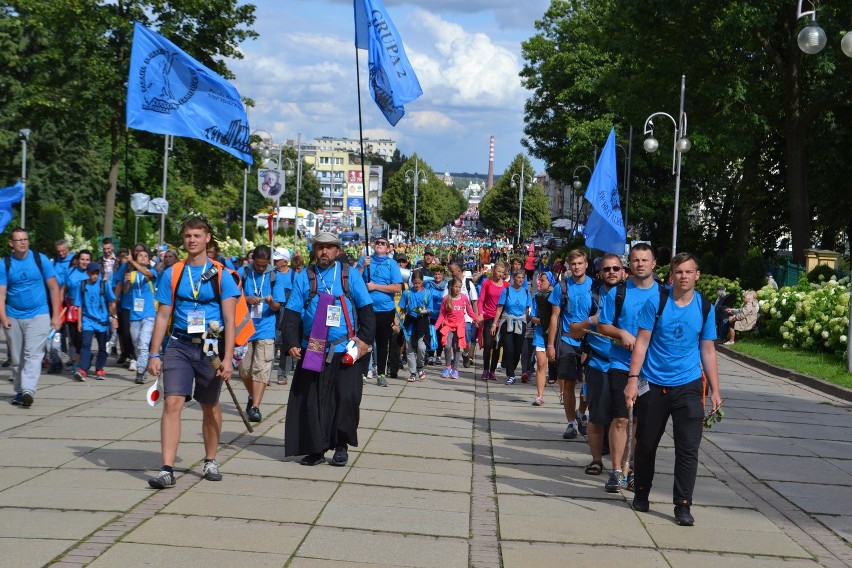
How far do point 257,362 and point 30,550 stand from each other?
210 inches

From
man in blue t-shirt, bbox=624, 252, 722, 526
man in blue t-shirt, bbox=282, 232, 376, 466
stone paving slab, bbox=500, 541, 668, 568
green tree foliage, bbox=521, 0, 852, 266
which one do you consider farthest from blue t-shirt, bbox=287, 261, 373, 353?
green tree foliage, bbox=521, 0, 852, 266

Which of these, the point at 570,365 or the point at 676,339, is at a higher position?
the point at 676,339

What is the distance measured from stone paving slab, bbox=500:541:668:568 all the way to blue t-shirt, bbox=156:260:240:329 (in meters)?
2.62

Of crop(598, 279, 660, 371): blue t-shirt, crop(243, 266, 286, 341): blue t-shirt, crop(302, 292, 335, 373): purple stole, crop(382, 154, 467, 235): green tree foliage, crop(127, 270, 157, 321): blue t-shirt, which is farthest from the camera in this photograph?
crop(382, 154, 467, 235): green tree foliage

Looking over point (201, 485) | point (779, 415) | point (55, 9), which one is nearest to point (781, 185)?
point (55, 9)

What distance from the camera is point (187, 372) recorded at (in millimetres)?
7504

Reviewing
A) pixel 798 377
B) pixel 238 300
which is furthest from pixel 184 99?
pixel 798 377

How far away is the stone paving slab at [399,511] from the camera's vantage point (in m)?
6.65

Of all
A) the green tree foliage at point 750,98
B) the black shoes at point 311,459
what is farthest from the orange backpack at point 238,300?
the green tree foliage at point 750,98

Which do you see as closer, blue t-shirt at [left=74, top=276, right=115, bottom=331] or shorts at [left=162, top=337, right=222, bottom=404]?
shorts at [left=162, top=337, right=222, bottom=404]

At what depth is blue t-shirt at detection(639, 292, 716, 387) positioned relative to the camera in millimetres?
7164

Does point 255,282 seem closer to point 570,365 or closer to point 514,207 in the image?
point 570,365

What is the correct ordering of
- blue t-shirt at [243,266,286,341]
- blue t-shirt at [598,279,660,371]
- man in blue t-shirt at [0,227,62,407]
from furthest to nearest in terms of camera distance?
blue t-shirt at [243,266,286,341]
man in blue t-shirt at [0,227,62,407]
blue t-shirt at [598,279,660,371]

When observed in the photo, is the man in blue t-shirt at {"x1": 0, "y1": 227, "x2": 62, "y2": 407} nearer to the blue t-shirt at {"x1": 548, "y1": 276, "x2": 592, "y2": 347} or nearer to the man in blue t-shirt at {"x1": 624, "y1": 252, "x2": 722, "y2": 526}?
the blue t-shirt at {"x1": 548, "y1": 276, "x2": 592, "y2": 347}
